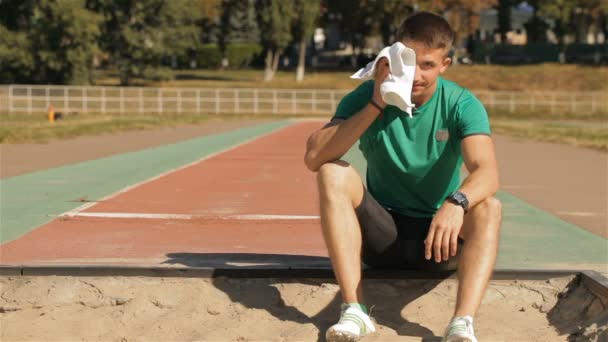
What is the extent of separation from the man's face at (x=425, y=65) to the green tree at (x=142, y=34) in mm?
62518

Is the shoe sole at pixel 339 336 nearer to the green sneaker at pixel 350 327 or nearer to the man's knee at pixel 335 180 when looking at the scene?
the green sneaker at pixel 350 327

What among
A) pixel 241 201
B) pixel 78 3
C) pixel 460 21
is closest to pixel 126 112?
pixel 78 3

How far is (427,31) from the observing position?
5723 mm

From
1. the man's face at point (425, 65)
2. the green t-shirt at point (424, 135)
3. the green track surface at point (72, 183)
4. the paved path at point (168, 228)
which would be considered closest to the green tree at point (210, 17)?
the green track surface at point (72, 183)

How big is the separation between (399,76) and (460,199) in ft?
2.14

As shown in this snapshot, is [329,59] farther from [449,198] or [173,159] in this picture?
[449,198]

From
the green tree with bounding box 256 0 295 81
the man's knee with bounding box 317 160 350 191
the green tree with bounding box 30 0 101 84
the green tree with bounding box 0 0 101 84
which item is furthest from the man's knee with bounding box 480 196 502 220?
the green tree with bounding box 256 0 295 81

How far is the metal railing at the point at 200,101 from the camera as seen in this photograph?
2109 inches

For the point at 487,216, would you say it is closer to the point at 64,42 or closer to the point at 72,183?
the point at 72,183

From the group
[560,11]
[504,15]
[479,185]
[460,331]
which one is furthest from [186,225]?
[504,15]

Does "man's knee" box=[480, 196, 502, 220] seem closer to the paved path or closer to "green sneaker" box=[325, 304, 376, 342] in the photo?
"green sneaker" box=[325, 304, 376, 342]

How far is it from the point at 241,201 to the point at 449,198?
7.45 meters

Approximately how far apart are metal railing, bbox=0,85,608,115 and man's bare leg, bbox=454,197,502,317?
48212 mm

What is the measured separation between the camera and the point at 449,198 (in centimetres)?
568
